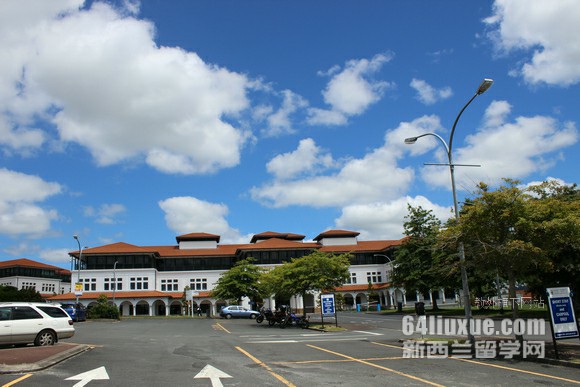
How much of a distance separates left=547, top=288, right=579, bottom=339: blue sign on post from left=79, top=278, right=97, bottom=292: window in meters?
70.2

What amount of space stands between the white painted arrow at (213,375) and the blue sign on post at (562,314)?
9371 mm

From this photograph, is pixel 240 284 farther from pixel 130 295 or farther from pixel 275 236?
pixel 275 236

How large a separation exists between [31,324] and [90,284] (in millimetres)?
61143

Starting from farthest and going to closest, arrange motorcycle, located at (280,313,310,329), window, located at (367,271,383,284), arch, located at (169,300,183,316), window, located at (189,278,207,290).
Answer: window, located at (367,271,383,284) → window, located at (189,278,207,290) → arch, located at (169,300,183,316) → motorcycle, located at (280,313,310,329)

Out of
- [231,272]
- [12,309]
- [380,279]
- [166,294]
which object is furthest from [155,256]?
[12,309]

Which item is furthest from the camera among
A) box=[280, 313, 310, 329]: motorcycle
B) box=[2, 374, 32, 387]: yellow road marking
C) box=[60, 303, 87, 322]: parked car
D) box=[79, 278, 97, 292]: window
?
box=[79, 278, 97, 292]: window

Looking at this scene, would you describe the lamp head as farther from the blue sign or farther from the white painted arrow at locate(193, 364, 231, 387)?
the blue sign

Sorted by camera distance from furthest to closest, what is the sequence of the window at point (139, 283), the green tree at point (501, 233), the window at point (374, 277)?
Result: 1. the window at point (374, 277)
2. the window at point (139, 283)
3. the green tree at point (501, 233)

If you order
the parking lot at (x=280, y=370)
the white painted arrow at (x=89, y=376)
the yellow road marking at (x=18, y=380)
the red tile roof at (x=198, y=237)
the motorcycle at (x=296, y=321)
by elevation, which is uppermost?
the red tile roof at (x=198, y=237)

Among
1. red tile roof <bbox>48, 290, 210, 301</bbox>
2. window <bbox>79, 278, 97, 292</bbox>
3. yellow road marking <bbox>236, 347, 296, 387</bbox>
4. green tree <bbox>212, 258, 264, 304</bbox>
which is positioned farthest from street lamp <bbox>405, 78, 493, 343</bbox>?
window <bbox>79, 278, 97, 292</bbox>

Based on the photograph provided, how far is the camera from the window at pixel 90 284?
7200cm

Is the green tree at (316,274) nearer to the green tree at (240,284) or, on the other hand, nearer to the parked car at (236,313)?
the parked car at (236,313)

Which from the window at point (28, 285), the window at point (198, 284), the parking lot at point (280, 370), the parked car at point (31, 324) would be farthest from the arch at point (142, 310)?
the parking lot at point (280, 370)

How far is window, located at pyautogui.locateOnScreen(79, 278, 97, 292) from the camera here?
72000 mm
